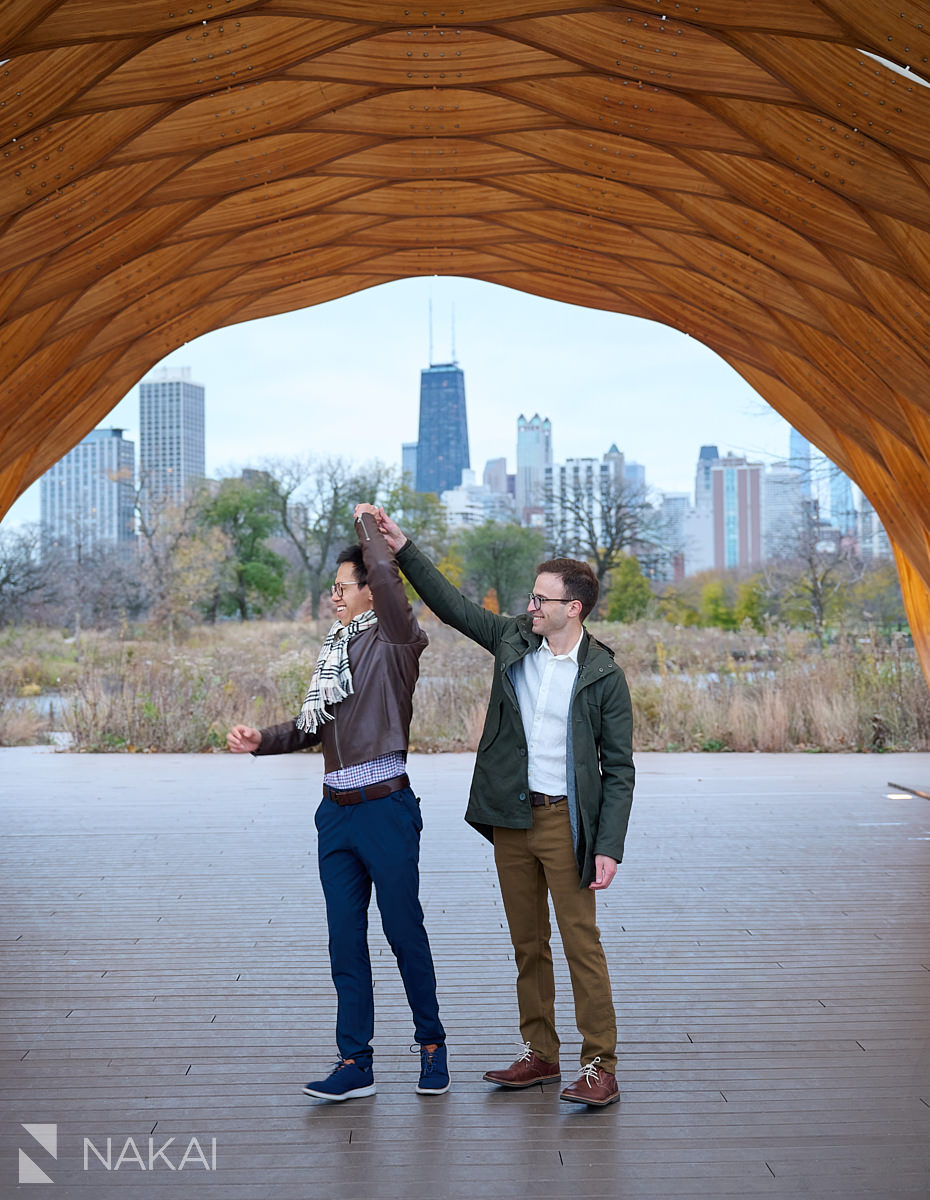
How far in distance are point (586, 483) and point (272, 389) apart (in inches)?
1182

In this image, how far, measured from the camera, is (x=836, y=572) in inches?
1284

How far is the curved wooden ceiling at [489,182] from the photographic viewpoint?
6168 millimetres

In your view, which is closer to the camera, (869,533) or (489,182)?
(489,182)

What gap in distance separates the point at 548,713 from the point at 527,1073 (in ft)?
4.34

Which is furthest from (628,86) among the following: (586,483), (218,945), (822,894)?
(586,483)

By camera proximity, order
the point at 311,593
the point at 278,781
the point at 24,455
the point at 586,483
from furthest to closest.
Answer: the point at 586,483, the point at 311,593, the point at 278,781, the point at 24,455

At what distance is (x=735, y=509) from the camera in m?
62.2

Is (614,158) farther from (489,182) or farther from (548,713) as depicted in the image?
(548,713)

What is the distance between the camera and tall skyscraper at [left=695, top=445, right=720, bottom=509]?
57.4 meters

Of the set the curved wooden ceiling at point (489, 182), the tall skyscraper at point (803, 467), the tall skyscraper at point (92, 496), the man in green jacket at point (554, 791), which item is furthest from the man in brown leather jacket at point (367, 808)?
the tall skyscraper at point (92, 496)

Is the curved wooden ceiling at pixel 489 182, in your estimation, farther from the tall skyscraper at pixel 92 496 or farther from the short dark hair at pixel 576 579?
the tall skyscraper at pixel 92 496

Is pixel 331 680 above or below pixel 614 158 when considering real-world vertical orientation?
below

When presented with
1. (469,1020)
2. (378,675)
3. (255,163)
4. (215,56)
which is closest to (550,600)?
(378,675)

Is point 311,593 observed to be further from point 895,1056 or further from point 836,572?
point 895,1056
